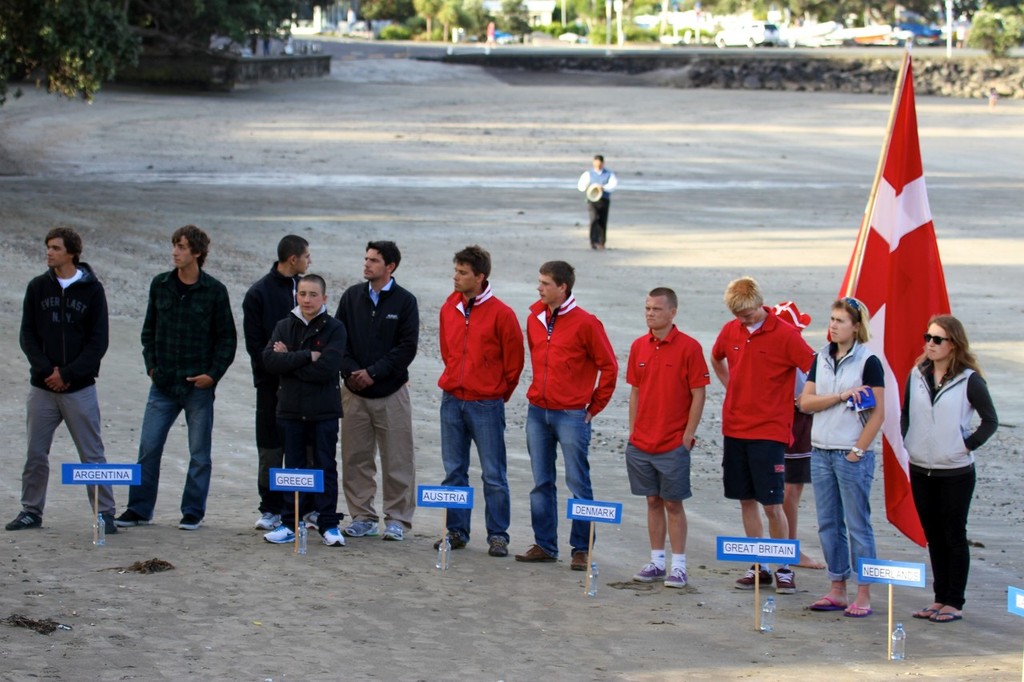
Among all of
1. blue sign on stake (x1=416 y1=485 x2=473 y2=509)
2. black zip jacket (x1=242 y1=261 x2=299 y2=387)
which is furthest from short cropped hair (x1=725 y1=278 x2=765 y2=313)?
black zip jacket (x1=242 y1=261 x2=299 y2=387)

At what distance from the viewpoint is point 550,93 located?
5944 centimetres

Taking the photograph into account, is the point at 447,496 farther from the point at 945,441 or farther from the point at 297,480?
the point at 945,441

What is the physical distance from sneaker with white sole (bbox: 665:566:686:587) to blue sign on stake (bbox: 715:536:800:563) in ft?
2.05

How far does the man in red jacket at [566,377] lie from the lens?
8.27 metres

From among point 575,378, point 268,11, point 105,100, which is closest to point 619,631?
point 575,378

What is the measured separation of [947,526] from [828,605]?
0.77 m

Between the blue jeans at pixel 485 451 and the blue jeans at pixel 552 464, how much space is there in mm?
228

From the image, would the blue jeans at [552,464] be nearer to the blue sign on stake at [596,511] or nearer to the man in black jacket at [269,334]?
the blue sign on stake at [596,511]

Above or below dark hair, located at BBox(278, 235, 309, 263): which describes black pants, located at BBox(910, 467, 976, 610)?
below

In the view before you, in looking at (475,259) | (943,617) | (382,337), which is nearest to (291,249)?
(382,337)

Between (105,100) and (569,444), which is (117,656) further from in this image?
(105,100)

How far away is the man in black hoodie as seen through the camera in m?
8.45

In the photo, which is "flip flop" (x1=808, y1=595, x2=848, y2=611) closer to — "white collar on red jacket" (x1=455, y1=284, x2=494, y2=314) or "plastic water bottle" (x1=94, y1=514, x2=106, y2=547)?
"white collar on red jacket" (x1=455, y1=284, x2=494, y2=314)

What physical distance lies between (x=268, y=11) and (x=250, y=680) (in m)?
50.9
